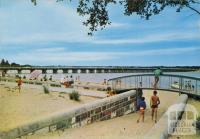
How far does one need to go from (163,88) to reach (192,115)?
10.8m

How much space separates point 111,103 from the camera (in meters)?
27.2

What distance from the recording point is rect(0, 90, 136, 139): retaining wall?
16823mm

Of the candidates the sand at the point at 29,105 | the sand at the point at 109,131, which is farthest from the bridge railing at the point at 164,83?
the sand at the point at 109,131

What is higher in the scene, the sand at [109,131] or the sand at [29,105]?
the sand at [29,105]

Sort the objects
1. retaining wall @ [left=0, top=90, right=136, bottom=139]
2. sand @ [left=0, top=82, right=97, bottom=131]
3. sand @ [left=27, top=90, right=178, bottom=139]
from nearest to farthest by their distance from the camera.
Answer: retaining wall @ [left=0, top=90, right=136, bottom=139], sand @ [left=27, top=90, right=178, bottom=139], sand @ [left=0, top=82, right=97, bottom=131]

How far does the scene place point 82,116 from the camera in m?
22.2

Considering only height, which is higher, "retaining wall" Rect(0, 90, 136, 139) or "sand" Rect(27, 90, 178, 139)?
"retaining wall" Rect(0, 90, 136, 139)

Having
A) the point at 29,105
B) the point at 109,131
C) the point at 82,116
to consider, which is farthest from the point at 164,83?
the point at 109,131

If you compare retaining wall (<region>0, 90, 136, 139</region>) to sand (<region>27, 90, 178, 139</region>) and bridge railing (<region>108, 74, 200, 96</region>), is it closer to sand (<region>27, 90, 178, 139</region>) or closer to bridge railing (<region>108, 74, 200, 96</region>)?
sand (<region>27, 90, 178, 139</region>)

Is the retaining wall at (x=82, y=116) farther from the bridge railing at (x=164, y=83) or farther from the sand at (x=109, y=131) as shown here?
the bridge railing at (x=164, y=83)

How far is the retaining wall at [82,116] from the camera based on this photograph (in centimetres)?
1682

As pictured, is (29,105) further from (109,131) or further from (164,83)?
(109,131)

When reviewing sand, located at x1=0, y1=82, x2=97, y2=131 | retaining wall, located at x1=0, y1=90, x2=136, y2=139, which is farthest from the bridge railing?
sand, located at x1=0, y1=82, x2=97, y2=131

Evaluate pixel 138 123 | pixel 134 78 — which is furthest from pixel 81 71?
pixel 138 123
